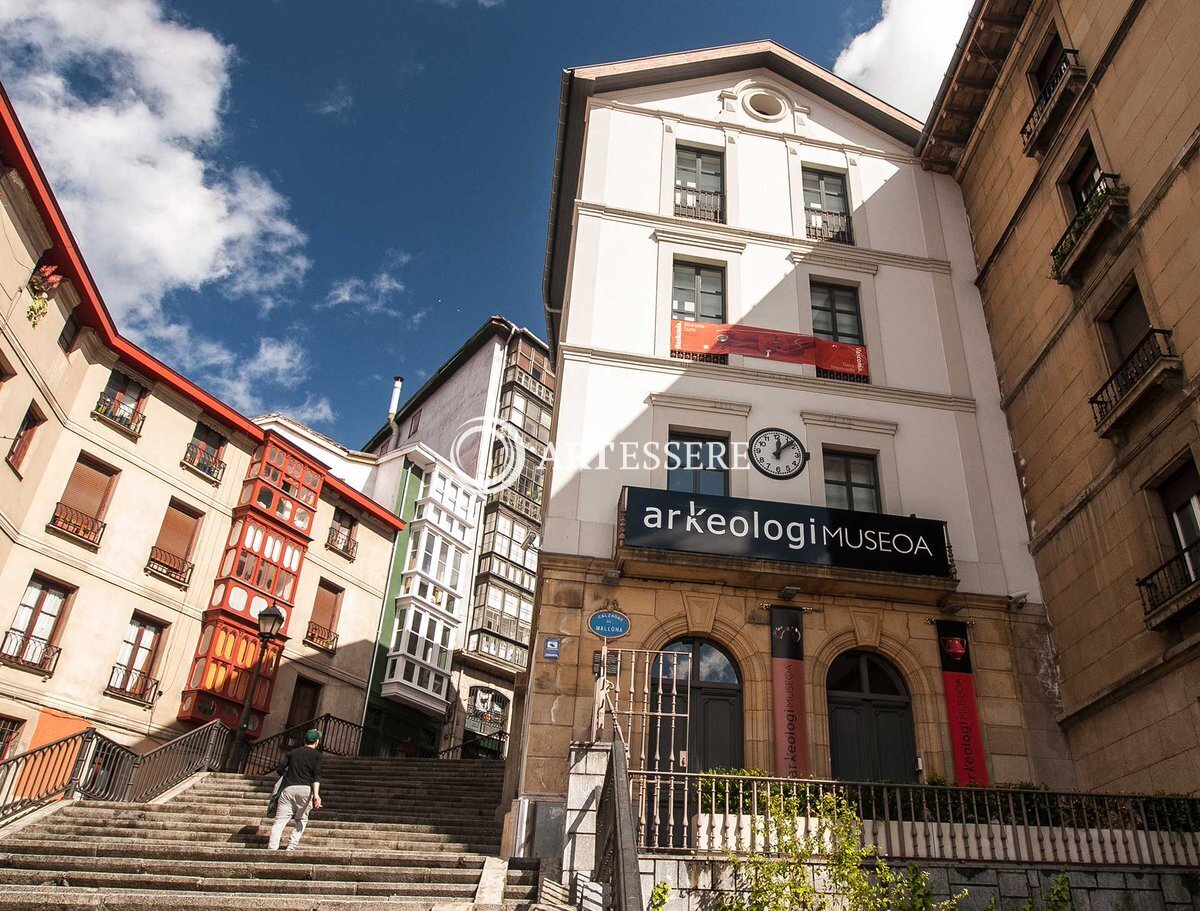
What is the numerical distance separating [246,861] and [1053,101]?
18.2 meters

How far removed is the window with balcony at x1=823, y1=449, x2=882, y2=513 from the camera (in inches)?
672

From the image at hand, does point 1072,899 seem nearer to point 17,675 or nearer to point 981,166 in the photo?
point 981,166

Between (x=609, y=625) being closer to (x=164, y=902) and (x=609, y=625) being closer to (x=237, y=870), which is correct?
(x=237, y=870)

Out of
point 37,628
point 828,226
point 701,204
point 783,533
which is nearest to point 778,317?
point 828,226

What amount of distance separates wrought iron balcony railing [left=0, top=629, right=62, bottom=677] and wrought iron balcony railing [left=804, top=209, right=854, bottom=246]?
19.6 meters

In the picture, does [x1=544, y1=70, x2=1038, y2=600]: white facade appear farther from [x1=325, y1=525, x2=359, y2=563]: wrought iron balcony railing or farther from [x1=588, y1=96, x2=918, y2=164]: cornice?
[x1=325, y1=525, x2=359, y2=563]: wrought iron balcony railing

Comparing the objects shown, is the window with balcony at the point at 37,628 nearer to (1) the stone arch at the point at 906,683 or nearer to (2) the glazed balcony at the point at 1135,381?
(1) the stone arch at the point at 906,683

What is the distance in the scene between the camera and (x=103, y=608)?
21797 millimetres

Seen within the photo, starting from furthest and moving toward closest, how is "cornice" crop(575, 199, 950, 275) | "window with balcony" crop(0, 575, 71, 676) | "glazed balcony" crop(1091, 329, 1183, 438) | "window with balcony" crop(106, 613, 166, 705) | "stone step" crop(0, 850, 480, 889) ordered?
"window with balcony" crop(106, 613, 166, 705) < "cornice" crop(575, 199, 950, 275) < "window with balcony" crop(0, 575, 71, 676) < "glazed balcony" crop(1091, 329, 1183, 438) < "stone step" crop(0, 850, 480, 889)

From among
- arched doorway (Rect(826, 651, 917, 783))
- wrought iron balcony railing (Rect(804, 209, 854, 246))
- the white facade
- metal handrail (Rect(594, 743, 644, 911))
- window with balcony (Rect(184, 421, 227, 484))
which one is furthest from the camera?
window with balcony (Rect(184, 421, 227, 484))

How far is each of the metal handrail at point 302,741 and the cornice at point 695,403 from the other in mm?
12221

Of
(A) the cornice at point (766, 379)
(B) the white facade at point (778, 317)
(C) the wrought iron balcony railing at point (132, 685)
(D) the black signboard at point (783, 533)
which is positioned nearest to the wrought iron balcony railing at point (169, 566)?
(C) the wrought iron balcony railing at point (132, 685)

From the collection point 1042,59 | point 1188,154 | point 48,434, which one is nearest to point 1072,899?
point 1188,154

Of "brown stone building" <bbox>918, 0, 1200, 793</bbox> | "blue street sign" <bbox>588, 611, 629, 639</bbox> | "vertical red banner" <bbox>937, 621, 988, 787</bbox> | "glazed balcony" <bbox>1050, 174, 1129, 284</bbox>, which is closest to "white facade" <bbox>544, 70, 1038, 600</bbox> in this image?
"brown stone building" <bbox>918, 0, 1200, 793</bbox>
